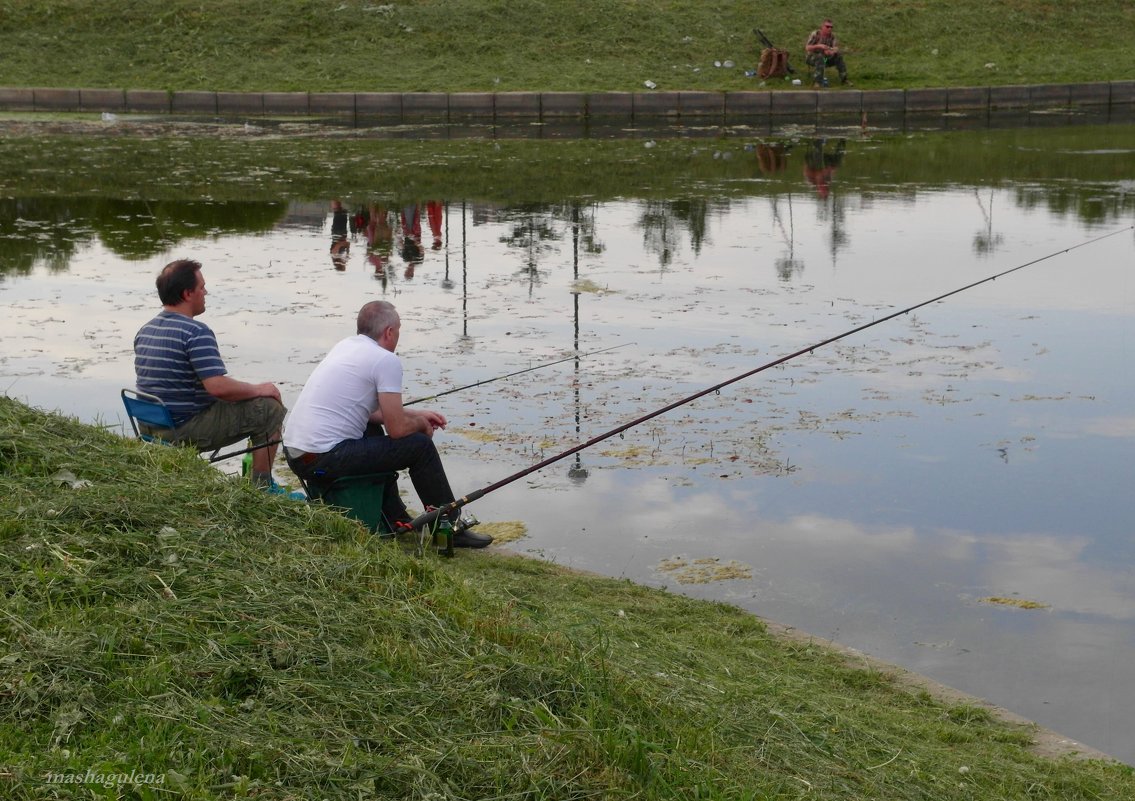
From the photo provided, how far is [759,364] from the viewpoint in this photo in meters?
8.99

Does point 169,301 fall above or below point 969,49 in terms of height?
below

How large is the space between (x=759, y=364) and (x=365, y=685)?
5814mm

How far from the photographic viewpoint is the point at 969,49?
31.2 metres

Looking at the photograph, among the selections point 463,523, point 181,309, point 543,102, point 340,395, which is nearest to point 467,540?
point 463,523

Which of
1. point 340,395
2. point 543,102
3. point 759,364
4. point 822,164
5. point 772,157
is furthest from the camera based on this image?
point 543,102

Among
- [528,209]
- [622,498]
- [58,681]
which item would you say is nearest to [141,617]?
[58,681]

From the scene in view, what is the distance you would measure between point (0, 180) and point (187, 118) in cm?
851

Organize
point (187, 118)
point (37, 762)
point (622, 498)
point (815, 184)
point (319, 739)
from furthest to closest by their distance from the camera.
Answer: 1. point (187, 118)
2. point (815, 184)
3. point (622, 498)
4. point (319, 739)
5. point (37, 762)

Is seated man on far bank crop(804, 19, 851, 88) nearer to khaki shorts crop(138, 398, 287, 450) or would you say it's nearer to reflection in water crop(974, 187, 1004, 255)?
reflection in water crop(974, 187, 1004, 255)

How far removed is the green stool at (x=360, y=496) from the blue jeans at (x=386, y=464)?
30mm

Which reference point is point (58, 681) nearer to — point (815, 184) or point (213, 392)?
point (213, 392)

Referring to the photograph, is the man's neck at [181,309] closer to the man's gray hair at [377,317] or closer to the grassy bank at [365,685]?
the man's gray hair at [377,317]

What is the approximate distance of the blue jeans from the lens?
5.86 metres

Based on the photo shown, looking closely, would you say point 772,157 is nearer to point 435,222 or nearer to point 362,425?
point 435,222
